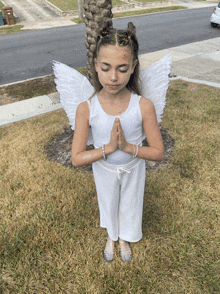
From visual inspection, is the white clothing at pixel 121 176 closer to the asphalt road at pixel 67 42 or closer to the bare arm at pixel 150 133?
the bare arm at pixel 150 133

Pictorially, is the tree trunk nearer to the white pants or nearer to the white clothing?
the white clothing

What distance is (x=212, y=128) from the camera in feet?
13.1

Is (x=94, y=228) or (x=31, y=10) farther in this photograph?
(x=31, y=10)

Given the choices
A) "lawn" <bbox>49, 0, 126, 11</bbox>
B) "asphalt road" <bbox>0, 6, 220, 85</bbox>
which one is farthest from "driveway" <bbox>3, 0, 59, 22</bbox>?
"asphalt road" <bbox>0, 6, 220, 85</bbox>

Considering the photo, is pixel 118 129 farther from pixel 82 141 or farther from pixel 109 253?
pixel 109 253

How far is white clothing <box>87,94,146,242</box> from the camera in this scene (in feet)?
5.02

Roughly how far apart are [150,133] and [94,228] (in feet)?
4.57

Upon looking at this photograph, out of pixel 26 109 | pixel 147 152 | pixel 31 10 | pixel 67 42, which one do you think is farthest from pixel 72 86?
pixel 31 10

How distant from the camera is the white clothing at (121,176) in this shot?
5.02 feet

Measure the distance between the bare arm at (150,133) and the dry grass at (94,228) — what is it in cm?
114

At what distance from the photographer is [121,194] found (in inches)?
73.9

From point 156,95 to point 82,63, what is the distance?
6629mm

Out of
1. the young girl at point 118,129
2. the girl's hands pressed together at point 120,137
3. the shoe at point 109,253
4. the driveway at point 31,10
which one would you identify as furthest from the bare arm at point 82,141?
the driveway at point 31,10

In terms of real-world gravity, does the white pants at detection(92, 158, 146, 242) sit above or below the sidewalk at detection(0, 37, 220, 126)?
above
